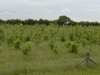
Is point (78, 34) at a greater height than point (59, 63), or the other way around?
point (78, 34)

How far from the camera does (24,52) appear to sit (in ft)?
23.6

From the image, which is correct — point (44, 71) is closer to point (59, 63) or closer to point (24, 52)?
point (59, 63)

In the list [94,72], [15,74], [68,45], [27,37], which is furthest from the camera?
[27,37]

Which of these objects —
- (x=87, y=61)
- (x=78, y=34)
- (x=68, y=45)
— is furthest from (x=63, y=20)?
(x=87, y=61)

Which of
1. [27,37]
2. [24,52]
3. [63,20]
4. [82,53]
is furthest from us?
[63,20]

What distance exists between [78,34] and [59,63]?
10132 mm

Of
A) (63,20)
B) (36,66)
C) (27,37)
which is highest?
Answer: (63,20)

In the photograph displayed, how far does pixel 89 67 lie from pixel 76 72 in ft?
3.48

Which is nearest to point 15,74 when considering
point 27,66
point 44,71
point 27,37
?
point 27,66

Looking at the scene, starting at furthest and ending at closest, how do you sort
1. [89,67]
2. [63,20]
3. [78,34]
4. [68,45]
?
1. [63,20]
2. [78,34]
3. [68,45]
4. [89,67]

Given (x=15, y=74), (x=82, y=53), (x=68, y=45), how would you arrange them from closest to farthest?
(x=15, y=74) → (x=82, y=53) → (x=68, y=45)

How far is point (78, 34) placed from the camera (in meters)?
14.6

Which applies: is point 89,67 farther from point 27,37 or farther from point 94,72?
point 27,37

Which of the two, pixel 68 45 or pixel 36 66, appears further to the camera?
pixel 68 45
